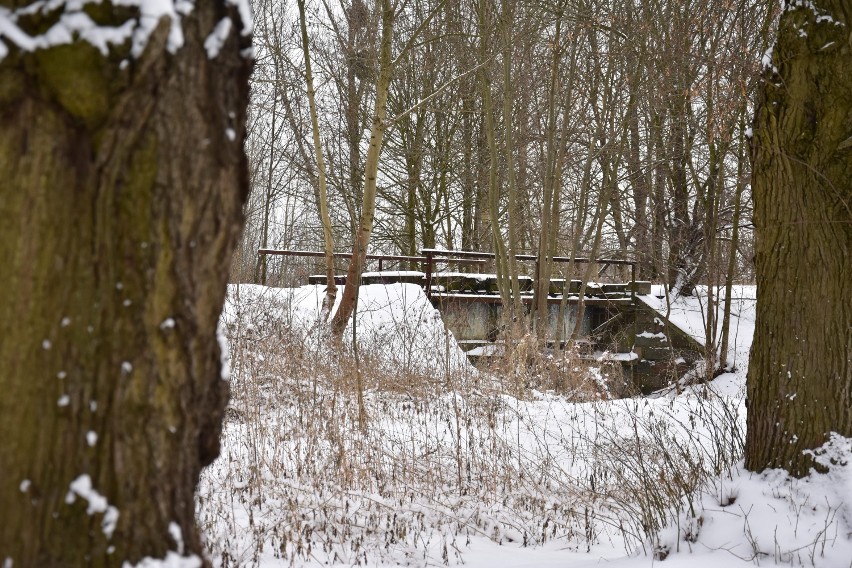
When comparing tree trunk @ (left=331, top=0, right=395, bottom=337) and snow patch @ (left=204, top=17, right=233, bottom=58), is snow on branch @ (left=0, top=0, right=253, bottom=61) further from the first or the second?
tree trunk @ (left=331, top=0, right=395, bottom=337)

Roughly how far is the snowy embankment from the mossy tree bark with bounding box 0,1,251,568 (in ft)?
8.16

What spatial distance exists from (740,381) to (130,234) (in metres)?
10.7

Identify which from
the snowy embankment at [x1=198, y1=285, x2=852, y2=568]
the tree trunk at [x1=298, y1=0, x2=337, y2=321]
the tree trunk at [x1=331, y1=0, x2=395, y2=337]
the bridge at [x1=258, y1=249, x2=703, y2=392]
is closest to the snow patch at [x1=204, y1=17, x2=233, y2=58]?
the snowy embankment at [x1=198, y1=285, x2=852, y2=568]

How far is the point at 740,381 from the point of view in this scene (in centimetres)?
1073

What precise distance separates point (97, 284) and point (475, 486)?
4.22 m

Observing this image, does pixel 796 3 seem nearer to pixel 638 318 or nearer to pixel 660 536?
pixel 660 536

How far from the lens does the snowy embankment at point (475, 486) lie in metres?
3.65

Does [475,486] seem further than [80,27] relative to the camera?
Yes

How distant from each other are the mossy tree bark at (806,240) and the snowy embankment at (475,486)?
0.74 ft

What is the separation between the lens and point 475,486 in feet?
17.4

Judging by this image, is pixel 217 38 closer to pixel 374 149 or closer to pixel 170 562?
pixel 170 562

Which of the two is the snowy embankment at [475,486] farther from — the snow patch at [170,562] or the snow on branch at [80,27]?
the snow on branch at [80,27]

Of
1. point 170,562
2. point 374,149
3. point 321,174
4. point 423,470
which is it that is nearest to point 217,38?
point 170,562

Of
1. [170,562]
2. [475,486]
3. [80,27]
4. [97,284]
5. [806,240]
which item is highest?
[80,27]
